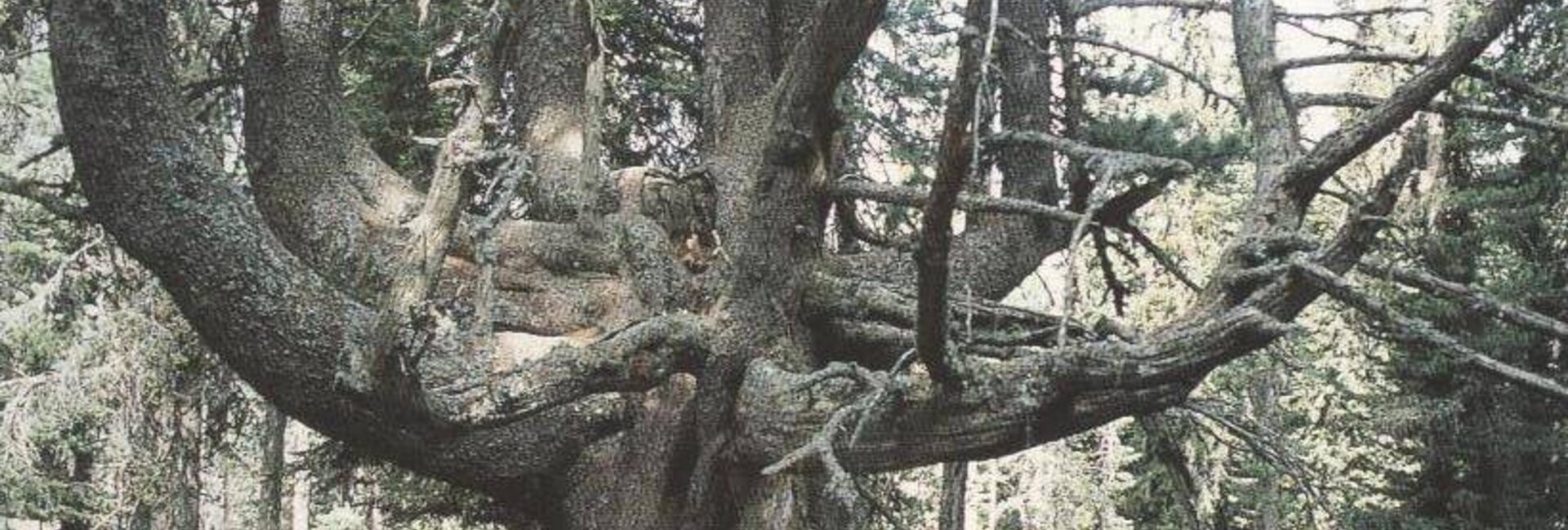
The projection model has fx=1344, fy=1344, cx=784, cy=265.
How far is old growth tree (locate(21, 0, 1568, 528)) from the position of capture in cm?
411

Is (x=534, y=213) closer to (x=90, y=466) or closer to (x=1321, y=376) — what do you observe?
(x=1321, y=376)

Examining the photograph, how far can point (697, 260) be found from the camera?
651cm

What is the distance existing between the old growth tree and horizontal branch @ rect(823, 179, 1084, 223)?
0.01m

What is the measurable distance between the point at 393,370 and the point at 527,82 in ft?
10.3

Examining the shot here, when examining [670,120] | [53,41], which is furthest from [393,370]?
[670,120]

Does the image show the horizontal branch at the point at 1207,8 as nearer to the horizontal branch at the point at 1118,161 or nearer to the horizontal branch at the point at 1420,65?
the horizontal branch at the point at 1420,65

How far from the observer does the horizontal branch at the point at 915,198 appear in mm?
5266

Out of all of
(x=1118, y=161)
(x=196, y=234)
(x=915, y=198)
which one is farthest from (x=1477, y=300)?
(x=196, y=234)

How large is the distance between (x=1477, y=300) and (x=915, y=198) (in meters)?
2.07

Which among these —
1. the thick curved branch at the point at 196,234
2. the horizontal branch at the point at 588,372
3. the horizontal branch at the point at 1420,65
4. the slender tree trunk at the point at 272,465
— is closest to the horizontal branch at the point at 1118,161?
the horizontal branch at the point at 1420,65

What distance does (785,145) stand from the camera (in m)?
5.07

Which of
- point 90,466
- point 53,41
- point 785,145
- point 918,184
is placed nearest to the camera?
point 53,41

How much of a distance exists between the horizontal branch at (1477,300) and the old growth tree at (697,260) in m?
A: 0.01

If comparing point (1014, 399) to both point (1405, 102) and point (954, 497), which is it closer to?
point (1405, 102)
